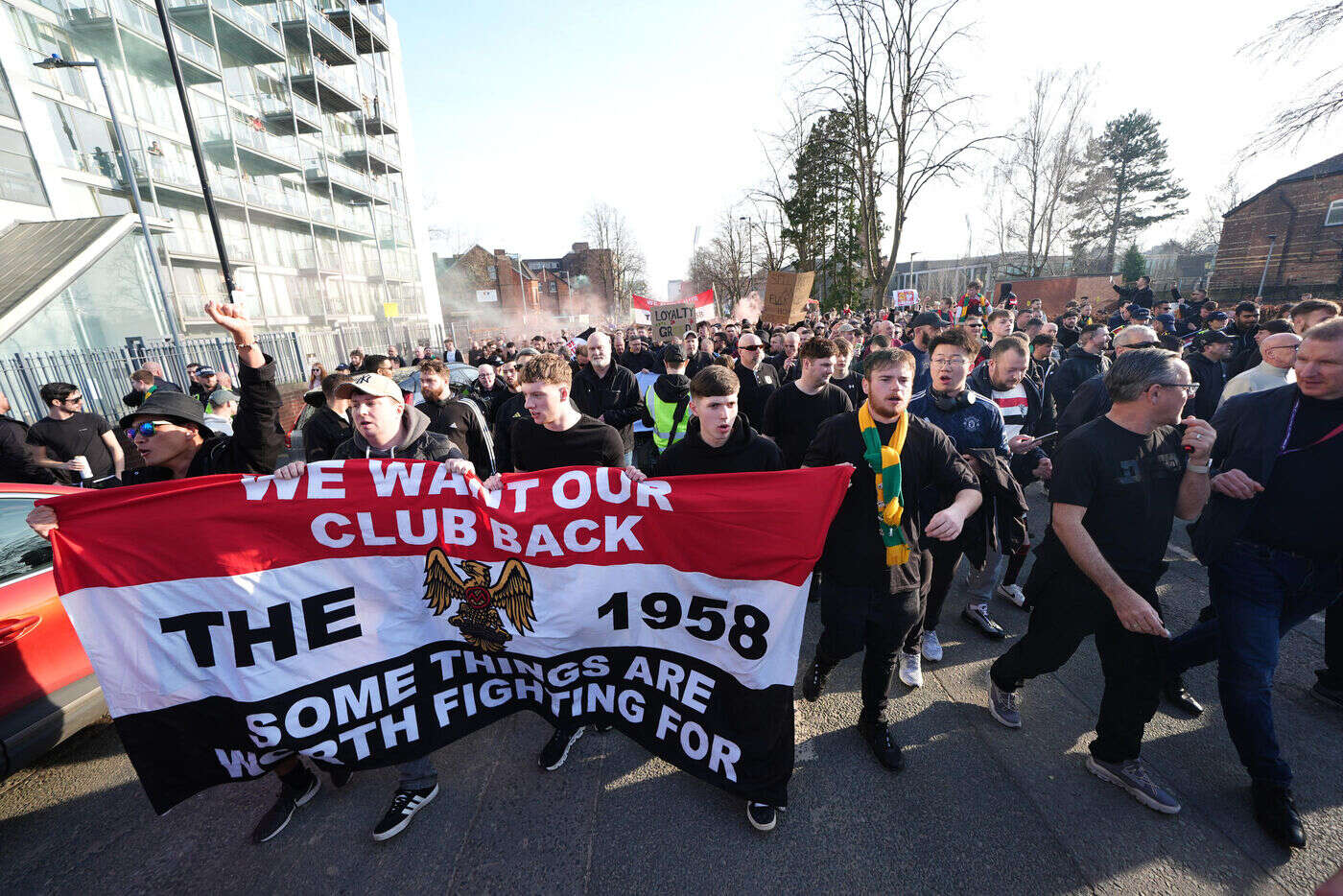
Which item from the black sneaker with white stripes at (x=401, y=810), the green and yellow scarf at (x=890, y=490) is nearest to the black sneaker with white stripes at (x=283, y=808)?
the black sneaker with white stripes at (x=401, y=810)

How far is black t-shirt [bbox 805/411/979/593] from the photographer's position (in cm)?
277

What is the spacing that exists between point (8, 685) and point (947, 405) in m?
5.58

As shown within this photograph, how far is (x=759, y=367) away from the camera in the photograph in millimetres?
7059

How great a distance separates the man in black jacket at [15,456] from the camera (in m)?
5.02

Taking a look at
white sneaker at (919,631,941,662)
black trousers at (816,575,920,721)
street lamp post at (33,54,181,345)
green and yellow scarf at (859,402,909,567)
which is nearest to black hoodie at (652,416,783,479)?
green and yellow scarf at (859,402,909,567)

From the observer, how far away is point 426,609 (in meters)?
2.69

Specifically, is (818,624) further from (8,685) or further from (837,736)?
(8,685)

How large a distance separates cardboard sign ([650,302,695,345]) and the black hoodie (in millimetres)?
10909

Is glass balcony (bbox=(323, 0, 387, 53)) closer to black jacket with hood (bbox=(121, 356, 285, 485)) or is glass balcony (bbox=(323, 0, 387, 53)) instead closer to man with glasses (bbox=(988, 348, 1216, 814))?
black jacket with hood (bbox=(121, 356, 285, 485))

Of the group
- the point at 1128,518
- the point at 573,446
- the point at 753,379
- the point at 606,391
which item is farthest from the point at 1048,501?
the point at 606,391

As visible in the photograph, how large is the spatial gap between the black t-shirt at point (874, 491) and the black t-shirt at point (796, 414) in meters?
1.61

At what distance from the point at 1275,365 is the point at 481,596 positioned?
233 inches

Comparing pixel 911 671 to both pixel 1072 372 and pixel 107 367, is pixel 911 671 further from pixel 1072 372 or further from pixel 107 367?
pixel 107 367

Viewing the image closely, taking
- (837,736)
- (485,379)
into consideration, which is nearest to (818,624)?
(837,736)
